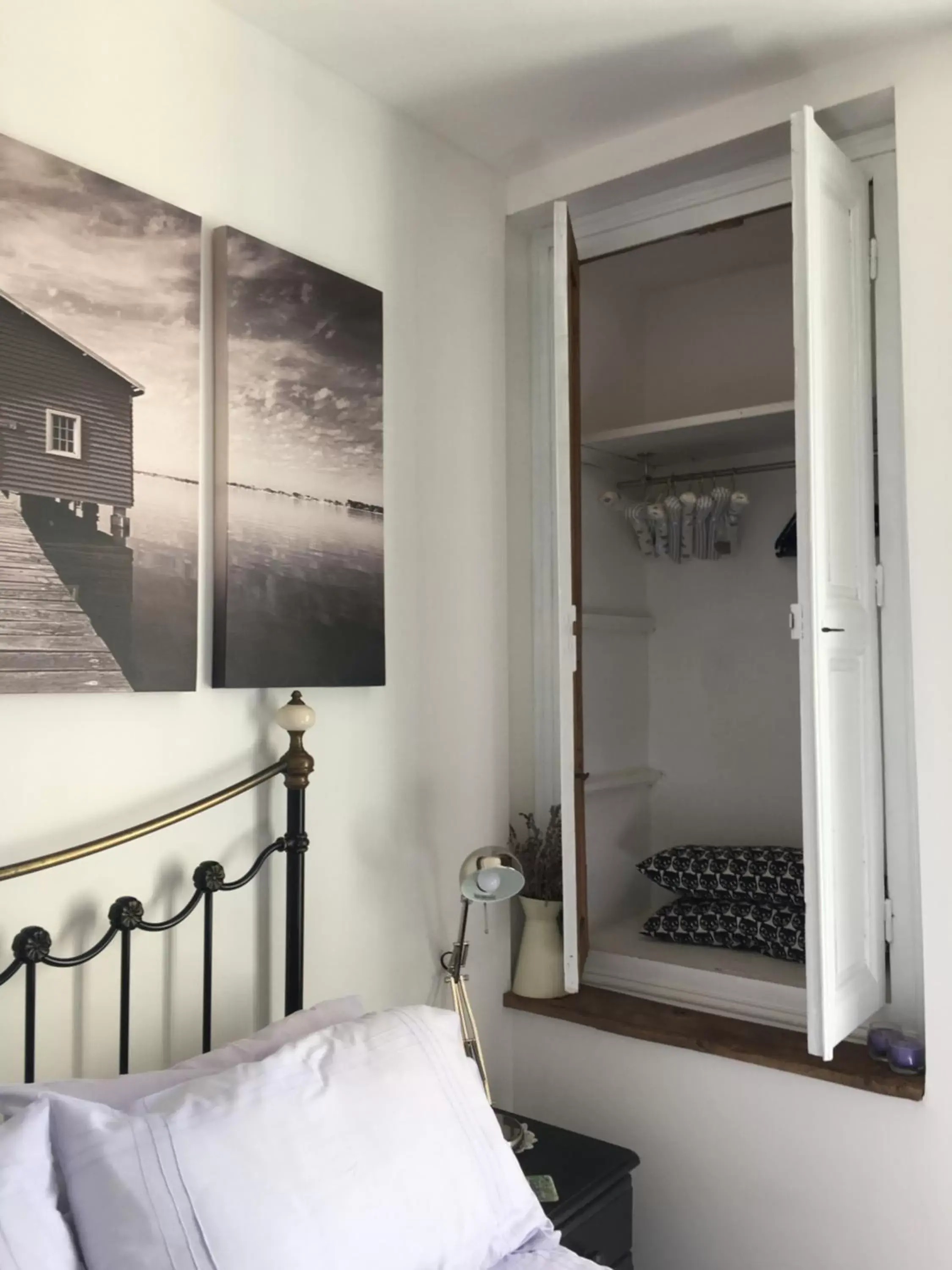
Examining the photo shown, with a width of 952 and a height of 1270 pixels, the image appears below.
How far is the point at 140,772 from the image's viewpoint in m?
1.78

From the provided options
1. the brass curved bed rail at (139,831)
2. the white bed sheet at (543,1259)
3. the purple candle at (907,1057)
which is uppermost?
the brass curved bed rail at (139,831)

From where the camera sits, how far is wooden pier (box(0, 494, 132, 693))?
1.58 metres

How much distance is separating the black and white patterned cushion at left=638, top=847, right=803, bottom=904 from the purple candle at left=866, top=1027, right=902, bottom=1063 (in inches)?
20.6

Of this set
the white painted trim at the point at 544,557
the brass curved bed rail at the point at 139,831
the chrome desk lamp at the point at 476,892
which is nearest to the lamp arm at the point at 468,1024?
the chrome desk lamp at the point at 476,892

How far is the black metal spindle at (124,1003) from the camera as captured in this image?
1.69 m

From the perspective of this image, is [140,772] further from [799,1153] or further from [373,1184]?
[799,1153]

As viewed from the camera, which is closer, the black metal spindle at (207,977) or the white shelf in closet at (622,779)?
the black metal spindle at (207,977)

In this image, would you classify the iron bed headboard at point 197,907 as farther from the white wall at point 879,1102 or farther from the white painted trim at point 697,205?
the white painted trim at point 697,205

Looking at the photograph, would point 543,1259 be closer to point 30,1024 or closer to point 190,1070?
point 190,1070

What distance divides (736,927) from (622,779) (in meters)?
0.59

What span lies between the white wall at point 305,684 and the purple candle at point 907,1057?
2.94 feet

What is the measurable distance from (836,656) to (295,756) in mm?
1036

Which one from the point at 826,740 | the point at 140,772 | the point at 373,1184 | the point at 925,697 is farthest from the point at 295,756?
the point at 925,697

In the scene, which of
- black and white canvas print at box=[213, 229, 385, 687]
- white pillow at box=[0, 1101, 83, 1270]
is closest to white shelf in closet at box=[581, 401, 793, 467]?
black and white canvas print at box=[213, 229, 385, 687]
